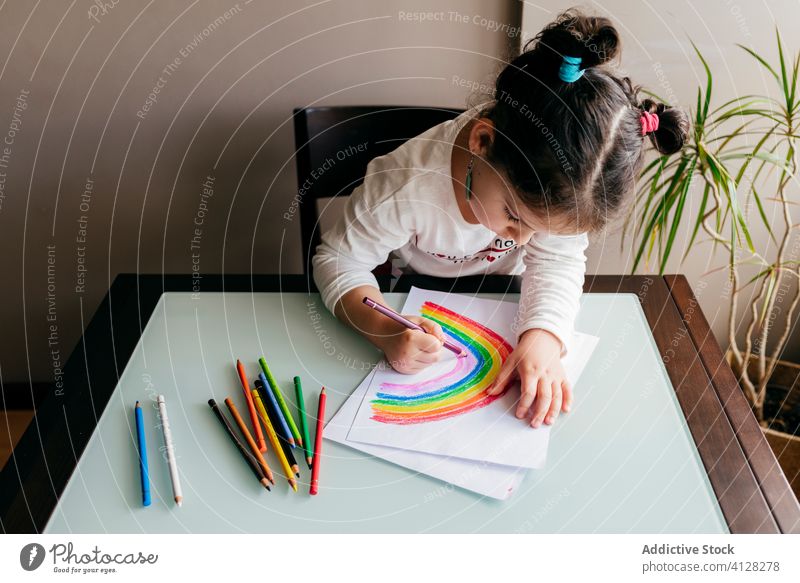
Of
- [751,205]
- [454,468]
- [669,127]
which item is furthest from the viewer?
[751,205]

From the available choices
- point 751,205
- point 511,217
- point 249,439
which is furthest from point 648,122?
point 751,205

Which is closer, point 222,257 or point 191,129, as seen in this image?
point 191,129

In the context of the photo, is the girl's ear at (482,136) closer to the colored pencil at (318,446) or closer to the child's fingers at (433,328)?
the child's fingers at (433,328)

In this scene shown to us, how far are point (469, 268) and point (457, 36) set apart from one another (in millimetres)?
377

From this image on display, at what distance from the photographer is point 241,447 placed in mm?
593

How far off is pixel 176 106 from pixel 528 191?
2.20 ft

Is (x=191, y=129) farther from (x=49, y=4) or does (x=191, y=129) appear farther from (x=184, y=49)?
(x=49, y=4)

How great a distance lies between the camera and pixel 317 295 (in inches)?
31.0

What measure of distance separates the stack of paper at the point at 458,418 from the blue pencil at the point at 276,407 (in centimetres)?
4

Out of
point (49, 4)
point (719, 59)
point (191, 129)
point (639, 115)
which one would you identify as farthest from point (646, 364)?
point (49, 4)

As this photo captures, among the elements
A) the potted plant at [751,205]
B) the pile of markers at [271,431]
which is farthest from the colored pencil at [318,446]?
the potted plant at [751,205]

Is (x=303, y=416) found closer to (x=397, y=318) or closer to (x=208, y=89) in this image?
(x=397, y=318)

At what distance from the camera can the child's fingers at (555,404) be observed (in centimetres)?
63

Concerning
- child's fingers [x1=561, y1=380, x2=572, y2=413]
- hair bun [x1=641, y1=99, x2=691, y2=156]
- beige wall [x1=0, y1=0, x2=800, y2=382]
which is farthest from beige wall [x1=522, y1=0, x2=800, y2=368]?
child's fingers [x1=561, y1=380, x2=572, y2=413]
